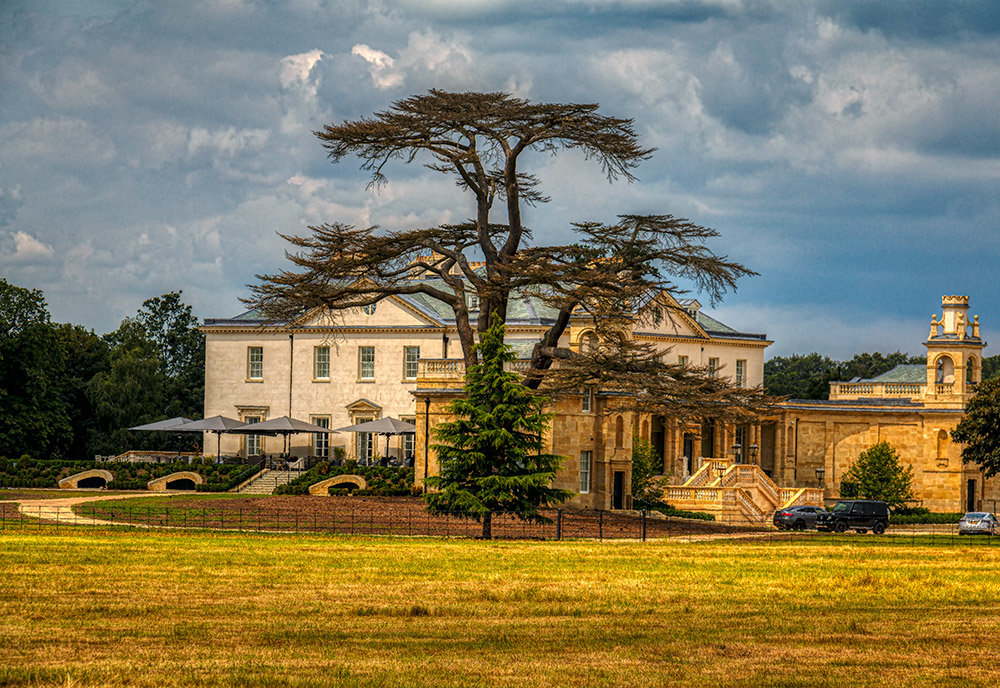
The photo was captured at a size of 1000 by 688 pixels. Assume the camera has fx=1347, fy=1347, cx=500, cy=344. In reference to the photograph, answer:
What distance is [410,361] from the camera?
72.4 meters

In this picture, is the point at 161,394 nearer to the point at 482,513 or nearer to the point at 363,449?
the point at 363,449

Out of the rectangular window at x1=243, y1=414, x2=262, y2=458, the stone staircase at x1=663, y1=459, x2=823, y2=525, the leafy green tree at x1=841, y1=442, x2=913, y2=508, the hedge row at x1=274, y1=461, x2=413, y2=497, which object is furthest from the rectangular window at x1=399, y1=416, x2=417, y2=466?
the leafy green tree at x1=841, y1=442, x2=913, y2=508

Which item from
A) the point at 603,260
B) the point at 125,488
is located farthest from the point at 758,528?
the point at 125,488

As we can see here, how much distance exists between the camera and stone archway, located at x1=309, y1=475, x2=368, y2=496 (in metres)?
58.9

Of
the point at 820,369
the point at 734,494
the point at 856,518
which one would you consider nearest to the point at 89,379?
the point at 734,494

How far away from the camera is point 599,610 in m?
24.6

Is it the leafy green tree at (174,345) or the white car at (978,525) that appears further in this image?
the leafy green tree at (174,345)

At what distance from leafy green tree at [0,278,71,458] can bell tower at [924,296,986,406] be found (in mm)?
47026

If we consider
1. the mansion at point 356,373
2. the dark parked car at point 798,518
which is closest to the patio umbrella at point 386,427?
the mansion at point 356,373

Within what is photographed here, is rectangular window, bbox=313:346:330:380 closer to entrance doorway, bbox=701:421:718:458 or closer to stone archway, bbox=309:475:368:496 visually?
stone archway, bbox=309:475:368:496

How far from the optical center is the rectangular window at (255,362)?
Result: 245 ft

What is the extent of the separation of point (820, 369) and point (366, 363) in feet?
287

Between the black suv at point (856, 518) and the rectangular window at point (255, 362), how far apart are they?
109 ft

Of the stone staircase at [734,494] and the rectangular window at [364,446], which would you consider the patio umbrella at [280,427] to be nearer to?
the rectangular window at [364,446]
